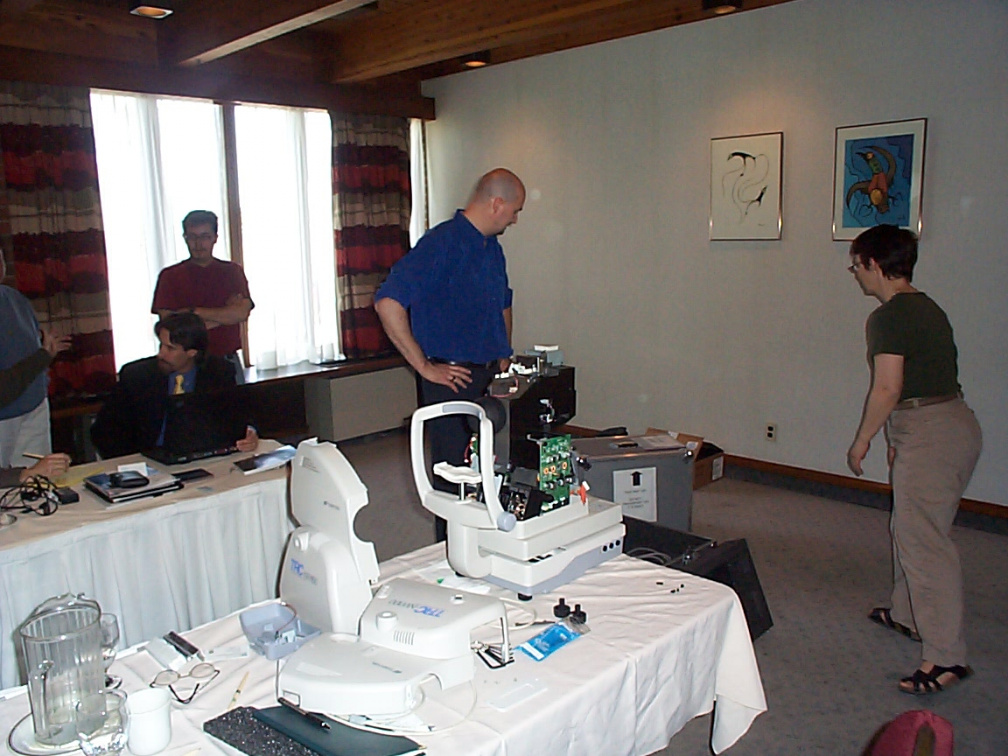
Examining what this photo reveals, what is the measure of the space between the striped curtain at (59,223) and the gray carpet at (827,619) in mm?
1728

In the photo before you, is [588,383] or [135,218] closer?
[135,218]

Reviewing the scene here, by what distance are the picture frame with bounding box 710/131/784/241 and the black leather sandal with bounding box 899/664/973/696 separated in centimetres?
242

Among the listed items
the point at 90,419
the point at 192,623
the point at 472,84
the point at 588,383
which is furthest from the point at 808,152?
the point at 90,419

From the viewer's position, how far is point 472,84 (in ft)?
18.2

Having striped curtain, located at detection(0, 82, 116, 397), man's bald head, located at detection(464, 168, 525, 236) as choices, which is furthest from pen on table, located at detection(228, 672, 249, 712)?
striped curtain, located at detection(0, 82, 116, 397)

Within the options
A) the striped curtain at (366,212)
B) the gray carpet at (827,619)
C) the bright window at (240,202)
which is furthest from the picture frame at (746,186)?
the bright window at (240,202)

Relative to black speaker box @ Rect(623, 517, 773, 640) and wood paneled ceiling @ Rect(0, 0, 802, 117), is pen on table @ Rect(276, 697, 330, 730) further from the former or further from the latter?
wood paneled ceiling @ Rect(0, 0, 802, 117)

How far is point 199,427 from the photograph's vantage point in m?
2.78

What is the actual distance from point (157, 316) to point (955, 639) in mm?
4066

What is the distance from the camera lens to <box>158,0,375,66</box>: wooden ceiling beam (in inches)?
140

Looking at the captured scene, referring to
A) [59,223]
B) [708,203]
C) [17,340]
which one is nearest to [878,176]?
[708,203]

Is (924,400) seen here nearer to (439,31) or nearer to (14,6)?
(439,31)

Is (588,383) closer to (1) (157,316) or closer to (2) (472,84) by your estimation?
(2) (472,84)

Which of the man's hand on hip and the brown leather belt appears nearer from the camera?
the brown leather belt
